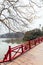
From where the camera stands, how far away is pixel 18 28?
16.2 metres

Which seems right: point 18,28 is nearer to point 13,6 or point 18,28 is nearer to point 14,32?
point 14,32

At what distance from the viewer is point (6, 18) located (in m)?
16.5

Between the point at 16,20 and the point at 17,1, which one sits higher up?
the point at 17,1

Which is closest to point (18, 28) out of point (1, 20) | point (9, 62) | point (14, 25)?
point (14, 25)

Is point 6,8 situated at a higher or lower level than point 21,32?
higher

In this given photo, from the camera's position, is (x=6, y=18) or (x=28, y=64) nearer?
(x=28, y=64)

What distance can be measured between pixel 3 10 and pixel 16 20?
1332 millimetres

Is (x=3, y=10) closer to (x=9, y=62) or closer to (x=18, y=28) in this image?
(x=18, y=28)

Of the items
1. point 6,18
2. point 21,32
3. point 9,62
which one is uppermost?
point 6,18

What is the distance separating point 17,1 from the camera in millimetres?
17016

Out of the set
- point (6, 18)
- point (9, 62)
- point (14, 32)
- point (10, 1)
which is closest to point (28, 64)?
point (9, 62)

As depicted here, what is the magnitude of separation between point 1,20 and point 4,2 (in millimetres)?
1417

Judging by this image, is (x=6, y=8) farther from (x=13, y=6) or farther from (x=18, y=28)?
(x=18, y=28)

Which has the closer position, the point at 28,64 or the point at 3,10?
the point at 28,64
